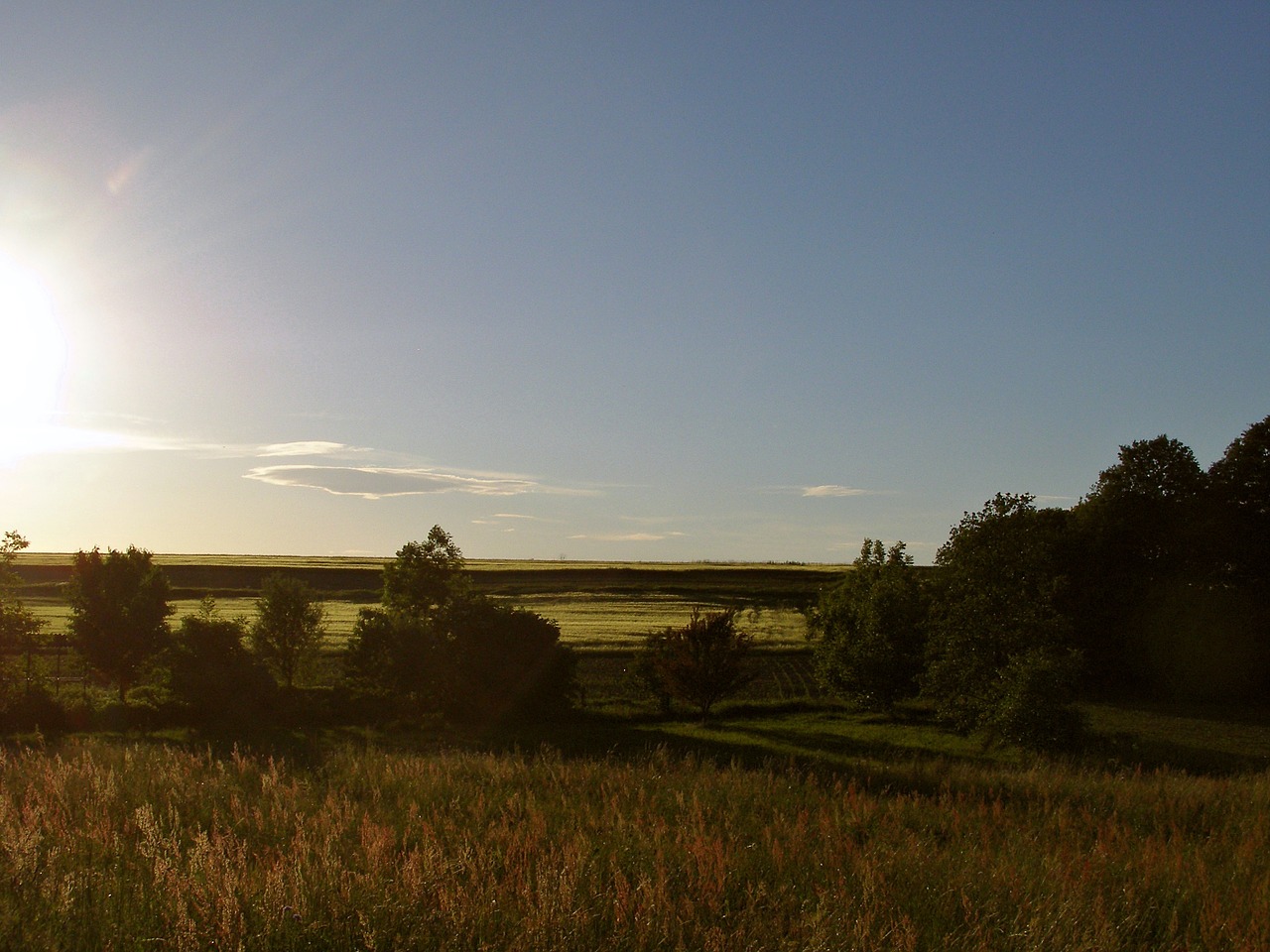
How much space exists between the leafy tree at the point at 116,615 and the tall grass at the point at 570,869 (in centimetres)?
3075

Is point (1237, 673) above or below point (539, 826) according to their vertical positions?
below

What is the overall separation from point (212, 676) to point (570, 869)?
34193 millimetres

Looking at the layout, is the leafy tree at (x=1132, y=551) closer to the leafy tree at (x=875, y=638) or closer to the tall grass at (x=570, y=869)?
the leafy tree at (x=875, y=638)

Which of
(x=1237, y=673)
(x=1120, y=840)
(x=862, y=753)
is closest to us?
(x=1120, y=840)

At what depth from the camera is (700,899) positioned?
6.11 meters

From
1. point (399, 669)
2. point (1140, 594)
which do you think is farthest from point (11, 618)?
point (1140, 594)

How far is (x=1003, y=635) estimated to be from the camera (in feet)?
104

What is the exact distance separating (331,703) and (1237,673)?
4354 centimetres

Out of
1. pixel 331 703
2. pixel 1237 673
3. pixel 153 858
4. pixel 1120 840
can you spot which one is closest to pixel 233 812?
pixel 153 858

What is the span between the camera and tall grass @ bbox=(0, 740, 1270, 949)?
5.52 metres

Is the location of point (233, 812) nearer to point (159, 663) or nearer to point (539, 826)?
point (539, 826)

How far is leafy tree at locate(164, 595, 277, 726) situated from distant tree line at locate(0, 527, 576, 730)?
0.04 metres

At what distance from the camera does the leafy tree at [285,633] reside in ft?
129

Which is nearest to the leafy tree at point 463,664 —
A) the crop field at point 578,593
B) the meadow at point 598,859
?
the crop field at point 578,593
